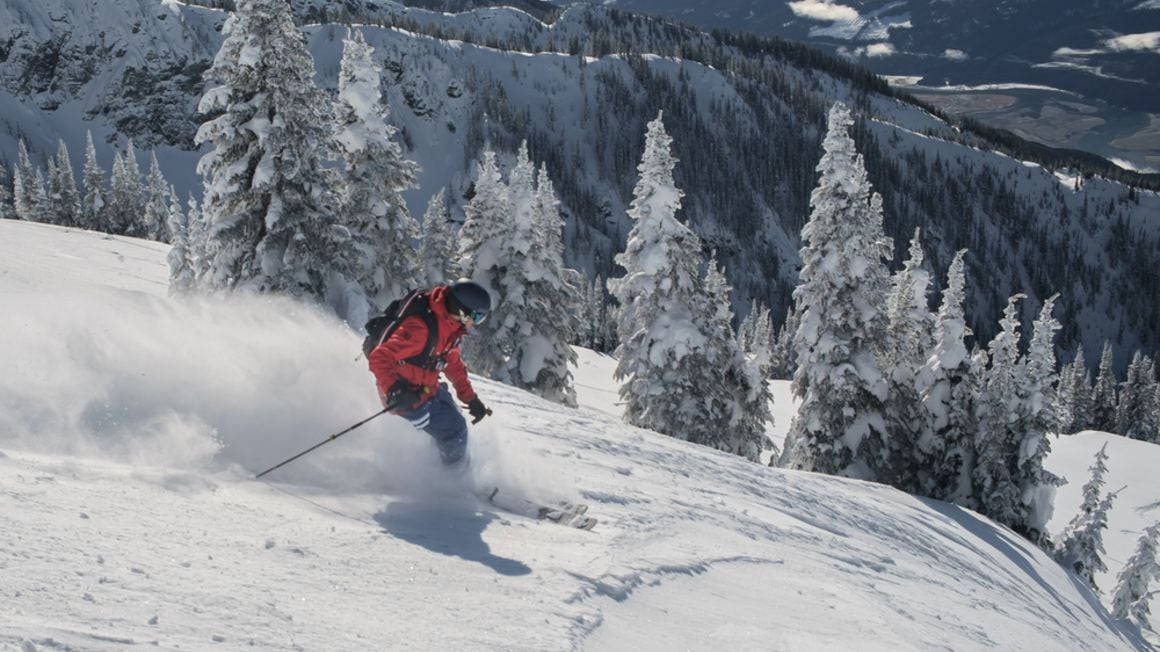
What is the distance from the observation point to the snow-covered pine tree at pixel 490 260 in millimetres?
28953

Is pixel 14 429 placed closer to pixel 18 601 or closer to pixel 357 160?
pixel 18 601

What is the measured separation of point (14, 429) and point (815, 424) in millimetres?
23075

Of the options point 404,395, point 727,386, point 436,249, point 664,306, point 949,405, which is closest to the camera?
point 404,395

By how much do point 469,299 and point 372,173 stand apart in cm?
1971

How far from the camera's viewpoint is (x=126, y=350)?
8125 mm

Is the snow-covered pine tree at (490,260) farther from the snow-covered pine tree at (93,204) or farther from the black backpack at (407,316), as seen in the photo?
the snow-covered pine tree at (93,204)

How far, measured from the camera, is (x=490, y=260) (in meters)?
29.6

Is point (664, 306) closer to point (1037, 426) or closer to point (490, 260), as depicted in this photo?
point (490, 260)

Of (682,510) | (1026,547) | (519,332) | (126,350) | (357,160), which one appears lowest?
(1026,547)


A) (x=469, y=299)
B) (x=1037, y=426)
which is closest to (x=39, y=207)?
(x=1037, y=426)

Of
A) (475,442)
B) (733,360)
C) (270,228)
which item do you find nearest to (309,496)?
(475,442)

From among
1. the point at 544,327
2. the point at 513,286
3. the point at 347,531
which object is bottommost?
the point at 544,327

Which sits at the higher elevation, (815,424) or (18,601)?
(18,601)

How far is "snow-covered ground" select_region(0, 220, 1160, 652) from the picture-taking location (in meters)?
4.44
